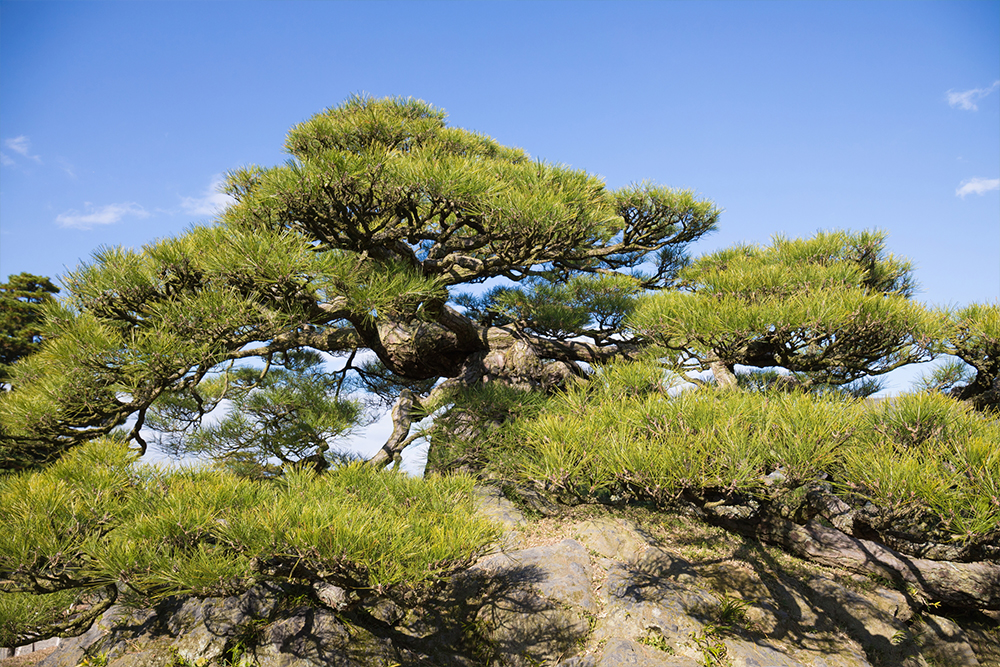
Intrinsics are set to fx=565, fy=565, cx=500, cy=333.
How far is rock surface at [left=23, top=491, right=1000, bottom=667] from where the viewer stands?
302cm

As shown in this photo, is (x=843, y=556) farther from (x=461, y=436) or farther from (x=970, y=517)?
(x=461, y=436)

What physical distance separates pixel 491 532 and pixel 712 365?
91.3 inches

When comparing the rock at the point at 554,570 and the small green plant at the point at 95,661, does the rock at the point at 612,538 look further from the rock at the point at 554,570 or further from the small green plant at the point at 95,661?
the small green plant at the point at 95,661

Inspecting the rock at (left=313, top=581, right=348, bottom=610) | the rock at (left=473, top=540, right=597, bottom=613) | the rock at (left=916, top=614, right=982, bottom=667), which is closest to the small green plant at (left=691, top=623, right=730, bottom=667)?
the rock at (left=473, top=540, right=597, bottom=613)

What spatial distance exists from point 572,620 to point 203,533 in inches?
80.2

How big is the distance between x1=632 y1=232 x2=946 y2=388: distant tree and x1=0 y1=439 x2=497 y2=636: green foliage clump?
197 centimetres

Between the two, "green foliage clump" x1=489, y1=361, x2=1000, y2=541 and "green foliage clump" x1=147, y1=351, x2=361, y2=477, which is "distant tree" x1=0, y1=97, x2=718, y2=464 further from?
"green foliage clump" x1=489, y1=361, x2=1000, y2=541

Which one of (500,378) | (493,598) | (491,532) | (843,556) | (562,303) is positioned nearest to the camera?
(491,532)

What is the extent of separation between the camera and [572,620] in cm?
325

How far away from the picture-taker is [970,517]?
2.46m

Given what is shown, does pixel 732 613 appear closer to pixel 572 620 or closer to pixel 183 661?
pixel 572 620

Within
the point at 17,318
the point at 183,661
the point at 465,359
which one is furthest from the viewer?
the point at 17,318

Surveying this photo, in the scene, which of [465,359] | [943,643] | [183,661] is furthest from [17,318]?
[943,643]

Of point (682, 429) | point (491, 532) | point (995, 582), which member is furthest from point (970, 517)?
point (995, 582)
